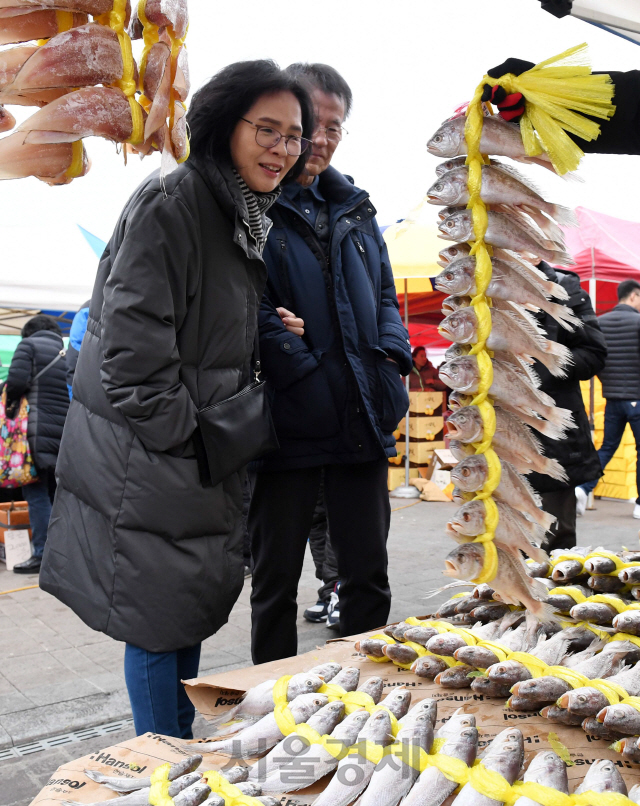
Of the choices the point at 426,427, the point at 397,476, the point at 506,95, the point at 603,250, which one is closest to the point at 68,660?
the point at 506,95

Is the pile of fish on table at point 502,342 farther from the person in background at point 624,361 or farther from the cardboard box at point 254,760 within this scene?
the person in background at point 624,361

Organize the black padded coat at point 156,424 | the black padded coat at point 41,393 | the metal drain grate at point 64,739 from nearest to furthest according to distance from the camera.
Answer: the black padded coat at point 156,424, the metal drain grate at point 64,739, the black padded coat at point 41,393

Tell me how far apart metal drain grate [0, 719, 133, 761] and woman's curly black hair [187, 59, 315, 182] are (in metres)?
2.52

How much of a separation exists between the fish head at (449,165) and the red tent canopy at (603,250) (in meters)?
6.87

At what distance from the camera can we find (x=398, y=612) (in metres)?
4.80

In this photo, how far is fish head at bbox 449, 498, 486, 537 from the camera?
1797mm

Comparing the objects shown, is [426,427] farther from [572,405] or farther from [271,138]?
[271,138]

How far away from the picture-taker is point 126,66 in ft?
4.33

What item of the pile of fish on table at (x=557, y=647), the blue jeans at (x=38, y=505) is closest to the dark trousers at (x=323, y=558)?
the pile of fish on table at (x=557, y=647)

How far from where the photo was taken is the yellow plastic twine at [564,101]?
1742 mm

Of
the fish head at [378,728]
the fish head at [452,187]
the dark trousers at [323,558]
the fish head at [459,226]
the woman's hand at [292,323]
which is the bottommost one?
the dark trousers at [323,558]

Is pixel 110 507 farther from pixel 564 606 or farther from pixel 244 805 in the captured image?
pixel 564 606

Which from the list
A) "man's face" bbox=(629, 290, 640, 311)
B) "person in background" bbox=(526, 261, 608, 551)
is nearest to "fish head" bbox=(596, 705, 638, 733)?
"person in background" bbox=(526, 261, 608, 551)

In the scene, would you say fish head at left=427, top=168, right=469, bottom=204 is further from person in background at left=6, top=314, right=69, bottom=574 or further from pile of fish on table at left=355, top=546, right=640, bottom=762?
person in background at left=6, top=314, right=69, bottom=574
